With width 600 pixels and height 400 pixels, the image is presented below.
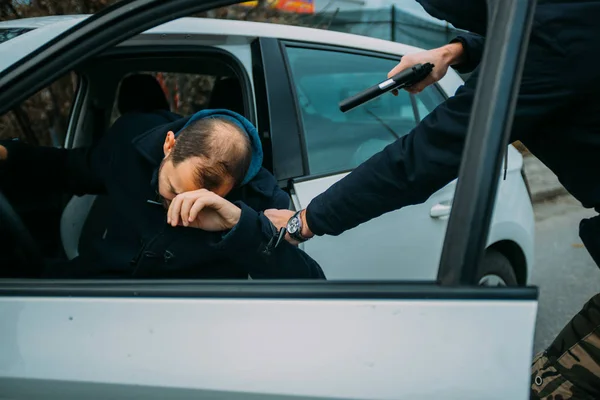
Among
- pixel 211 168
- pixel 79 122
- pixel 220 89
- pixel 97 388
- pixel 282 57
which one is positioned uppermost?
pixel 282 57

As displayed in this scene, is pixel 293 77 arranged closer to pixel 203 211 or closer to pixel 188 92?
pixel 203 211

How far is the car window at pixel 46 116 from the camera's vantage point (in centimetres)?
421

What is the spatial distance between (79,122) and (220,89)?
86cm

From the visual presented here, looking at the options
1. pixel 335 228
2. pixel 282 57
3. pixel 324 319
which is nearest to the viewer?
pixel 324 319

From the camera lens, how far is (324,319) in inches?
42.9

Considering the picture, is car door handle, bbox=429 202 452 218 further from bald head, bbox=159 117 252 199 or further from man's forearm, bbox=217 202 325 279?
bald head, bbox=159 117 252 199

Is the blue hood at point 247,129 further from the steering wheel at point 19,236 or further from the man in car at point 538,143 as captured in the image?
the steering wheel at point 19,236

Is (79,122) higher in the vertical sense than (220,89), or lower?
lower

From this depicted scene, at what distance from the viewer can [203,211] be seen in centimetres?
148

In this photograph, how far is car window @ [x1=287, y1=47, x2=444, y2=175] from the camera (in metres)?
2.25

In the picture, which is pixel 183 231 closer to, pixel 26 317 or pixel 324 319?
pixel 26 317

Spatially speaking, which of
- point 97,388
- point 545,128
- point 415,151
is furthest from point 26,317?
point 545,128

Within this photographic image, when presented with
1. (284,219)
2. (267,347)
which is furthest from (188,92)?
(267,347)

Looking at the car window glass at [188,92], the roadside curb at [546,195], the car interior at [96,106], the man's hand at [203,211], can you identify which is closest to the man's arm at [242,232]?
the man's hand at [203,211]
